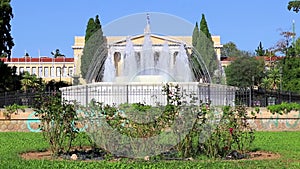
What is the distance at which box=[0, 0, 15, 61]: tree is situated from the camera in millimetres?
32062

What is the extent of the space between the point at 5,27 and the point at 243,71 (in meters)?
29.5

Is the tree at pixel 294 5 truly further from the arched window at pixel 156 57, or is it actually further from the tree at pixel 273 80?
the tree at pixel 273 80

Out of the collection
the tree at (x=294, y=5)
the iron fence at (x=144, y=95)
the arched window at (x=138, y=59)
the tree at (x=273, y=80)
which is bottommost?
the iron fence at (x=144, y=95)

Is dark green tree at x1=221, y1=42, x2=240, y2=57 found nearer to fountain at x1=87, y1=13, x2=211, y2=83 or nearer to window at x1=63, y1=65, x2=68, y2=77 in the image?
window at x1=63, y1=65, x2=68, y2=77

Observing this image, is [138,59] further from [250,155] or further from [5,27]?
[250,155]

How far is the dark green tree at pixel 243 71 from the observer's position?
5569 cm

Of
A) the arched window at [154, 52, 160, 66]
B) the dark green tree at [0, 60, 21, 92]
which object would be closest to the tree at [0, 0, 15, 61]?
the dark green tree at [0, 60, 21, 92]

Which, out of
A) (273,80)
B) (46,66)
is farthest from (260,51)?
(46,66)

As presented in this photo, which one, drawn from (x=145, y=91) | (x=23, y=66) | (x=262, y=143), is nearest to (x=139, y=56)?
(x=145, y=91)

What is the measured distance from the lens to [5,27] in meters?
32.6

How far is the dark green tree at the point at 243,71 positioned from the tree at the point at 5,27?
27494 mm

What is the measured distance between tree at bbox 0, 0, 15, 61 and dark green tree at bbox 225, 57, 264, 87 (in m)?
27.5

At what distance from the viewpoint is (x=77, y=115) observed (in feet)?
37.9

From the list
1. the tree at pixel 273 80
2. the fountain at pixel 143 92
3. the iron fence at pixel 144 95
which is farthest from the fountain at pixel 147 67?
the tree at pixel 273 80
